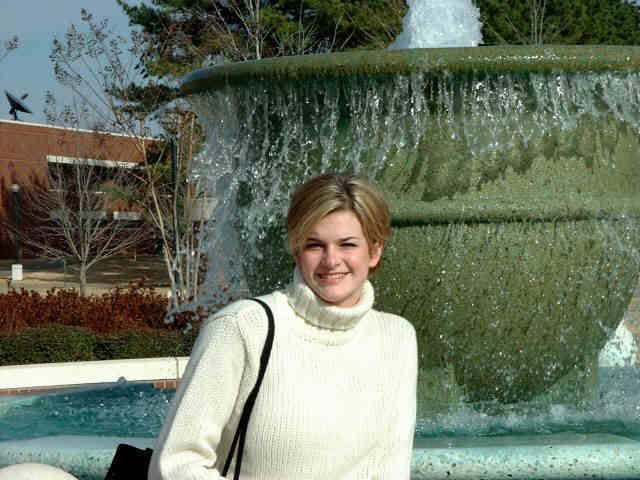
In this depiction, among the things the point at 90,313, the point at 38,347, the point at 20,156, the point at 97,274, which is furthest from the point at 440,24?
the point at 20,156

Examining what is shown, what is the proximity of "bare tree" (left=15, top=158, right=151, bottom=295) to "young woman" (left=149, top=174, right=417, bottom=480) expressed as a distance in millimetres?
20752

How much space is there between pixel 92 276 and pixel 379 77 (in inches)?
1054

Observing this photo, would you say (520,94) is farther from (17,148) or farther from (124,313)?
(17,148)

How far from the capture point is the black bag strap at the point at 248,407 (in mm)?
2029

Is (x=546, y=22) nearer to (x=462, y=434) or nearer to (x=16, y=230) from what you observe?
(x=16, y=230)

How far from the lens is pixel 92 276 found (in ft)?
97.9

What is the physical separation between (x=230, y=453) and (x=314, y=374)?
0.24 m

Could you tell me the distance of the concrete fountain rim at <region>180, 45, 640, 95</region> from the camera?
400 cm

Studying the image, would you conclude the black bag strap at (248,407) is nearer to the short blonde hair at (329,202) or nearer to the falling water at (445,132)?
the short blonde hair at (329,202)

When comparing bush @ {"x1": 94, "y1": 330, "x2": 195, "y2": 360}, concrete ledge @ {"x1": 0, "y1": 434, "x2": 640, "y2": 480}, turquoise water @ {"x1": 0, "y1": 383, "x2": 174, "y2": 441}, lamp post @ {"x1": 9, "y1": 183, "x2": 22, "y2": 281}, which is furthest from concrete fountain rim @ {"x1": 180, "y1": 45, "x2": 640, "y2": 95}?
lamp post @ {"x1": 9, "y1": 183, "x2": 22, "y2": 281}

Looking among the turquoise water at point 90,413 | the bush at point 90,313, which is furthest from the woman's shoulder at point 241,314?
the bush at point 90,313

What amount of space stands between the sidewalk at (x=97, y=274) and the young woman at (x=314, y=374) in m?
22.2

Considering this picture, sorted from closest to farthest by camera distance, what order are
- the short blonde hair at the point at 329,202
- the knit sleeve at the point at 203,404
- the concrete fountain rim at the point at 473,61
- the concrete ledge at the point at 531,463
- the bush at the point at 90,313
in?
the knit sleeve at the point at 203,404
the short blonde hair at the point at 329,202
the concrete ledge at the point at 531,463
the concrete fountain rim at the point at 473,61
the bush at the point at 90,313

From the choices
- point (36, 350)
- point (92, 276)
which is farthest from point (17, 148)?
point (36, 350)
